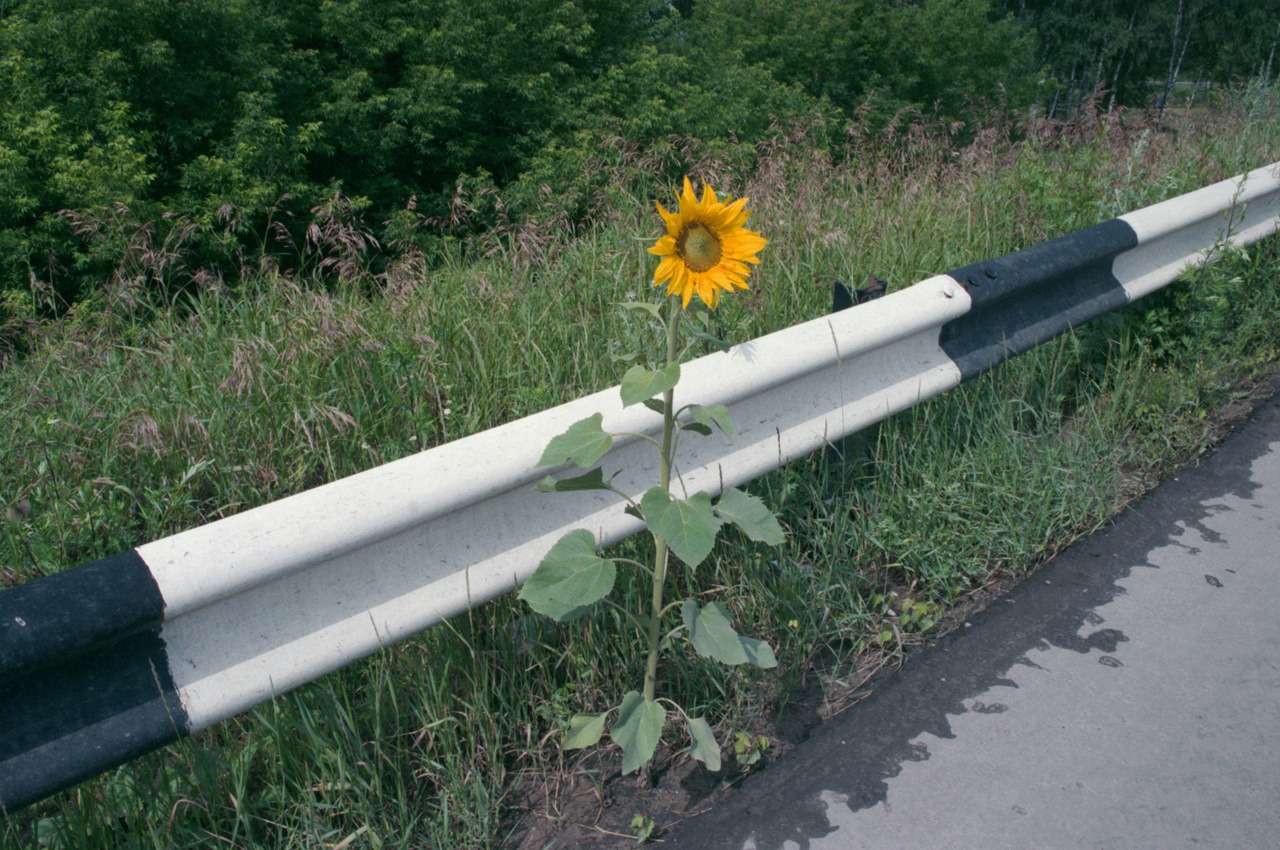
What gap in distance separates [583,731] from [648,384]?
75 centimetres

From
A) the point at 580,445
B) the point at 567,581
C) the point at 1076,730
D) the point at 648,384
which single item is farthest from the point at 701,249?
the point at 1076,730

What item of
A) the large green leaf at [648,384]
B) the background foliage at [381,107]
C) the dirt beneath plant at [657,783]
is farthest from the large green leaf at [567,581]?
the background foliage at [381,107]

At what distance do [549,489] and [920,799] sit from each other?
3.26 feet

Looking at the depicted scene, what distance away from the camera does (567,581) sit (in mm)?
2197

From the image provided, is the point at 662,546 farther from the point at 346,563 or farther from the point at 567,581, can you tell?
the point at 346,563

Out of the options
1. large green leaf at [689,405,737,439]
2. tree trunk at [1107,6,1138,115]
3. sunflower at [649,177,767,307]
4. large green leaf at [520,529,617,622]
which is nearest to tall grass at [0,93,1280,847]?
large green leaf at [520,529,617,622]

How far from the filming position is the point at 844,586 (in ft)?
9.70

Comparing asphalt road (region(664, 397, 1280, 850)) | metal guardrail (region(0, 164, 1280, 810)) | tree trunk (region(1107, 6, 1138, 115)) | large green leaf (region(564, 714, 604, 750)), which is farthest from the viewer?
tree trunk (region(1107, 6, 1138, 115))

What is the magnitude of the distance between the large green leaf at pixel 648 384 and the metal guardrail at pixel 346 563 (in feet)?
0.84

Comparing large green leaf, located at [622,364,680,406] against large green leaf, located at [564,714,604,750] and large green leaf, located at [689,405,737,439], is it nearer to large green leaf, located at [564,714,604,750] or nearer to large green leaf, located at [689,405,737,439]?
large green leaf, located at [689,405,737,439]

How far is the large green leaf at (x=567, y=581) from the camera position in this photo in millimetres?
2158

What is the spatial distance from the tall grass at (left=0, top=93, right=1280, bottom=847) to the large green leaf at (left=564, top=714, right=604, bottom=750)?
11 centimetres

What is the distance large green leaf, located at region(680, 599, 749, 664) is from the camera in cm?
224

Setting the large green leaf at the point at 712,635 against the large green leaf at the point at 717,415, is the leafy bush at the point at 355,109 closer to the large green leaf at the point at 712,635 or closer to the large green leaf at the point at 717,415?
the large green leaf at the point at 717,415
